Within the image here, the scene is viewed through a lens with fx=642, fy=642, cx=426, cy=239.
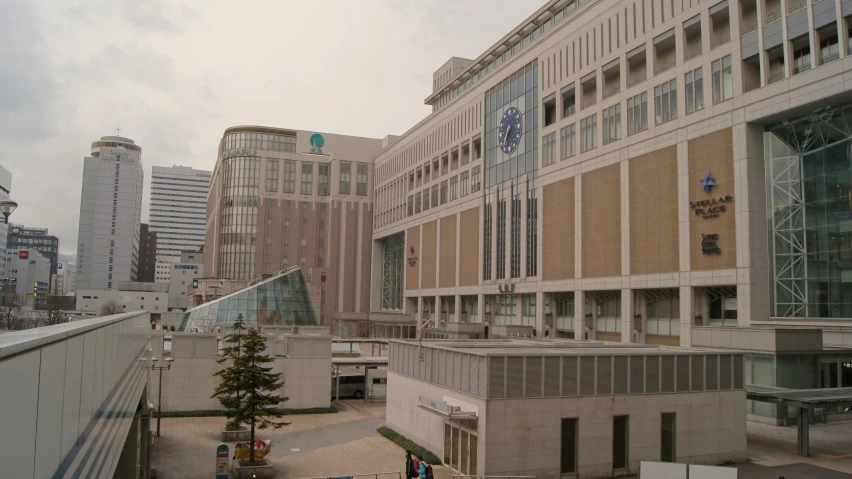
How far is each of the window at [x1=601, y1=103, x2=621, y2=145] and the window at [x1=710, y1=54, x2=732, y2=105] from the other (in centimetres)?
922

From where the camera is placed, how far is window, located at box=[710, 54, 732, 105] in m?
40.0

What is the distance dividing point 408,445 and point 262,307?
121 ft

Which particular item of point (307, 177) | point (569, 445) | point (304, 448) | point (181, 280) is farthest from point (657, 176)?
point (181, 280)

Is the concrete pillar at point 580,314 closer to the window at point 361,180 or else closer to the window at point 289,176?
the window at point 361,180

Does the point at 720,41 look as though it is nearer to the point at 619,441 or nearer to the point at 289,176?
the point at 619,441

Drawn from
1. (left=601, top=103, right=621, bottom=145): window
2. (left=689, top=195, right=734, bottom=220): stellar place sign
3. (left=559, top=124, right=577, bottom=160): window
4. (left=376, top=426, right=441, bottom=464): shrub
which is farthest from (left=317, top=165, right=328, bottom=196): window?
(left=376, top=426, right=441, bottom=464): shrub

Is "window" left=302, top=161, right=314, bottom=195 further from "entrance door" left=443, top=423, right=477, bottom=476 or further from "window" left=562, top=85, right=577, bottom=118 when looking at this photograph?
"entrance door" left=443, top=423, right=477, bottom=476

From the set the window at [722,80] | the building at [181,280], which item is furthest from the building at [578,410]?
the building at [181,280]

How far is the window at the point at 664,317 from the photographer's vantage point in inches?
1736

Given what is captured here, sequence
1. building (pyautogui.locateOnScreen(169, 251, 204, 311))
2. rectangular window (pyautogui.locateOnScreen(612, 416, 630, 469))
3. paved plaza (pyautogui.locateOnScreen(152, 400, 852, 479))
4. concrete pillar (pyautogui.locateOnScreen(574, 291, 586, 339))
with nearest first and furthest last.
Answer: paved plaza (pyautogui.locateOnScreen(152, 400, 852, 479)) < rectangular window (pyautogui.locateOnScreen(612, 416, 630, 469)) < concrete pillar (pyautogui.locateOnScreen(574, 291, 586, 339)) < building (pyautogui.locateOnScreen(169, 251, 204, 311))

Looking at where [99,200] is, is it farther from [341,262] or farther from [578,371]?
[578,371]

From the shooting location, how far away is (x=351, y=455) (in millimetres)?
26125

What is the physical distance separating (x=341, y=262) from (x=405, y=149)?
23041 millimetres

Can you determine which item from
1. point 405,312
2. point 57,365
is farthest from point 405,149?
point 57,365
